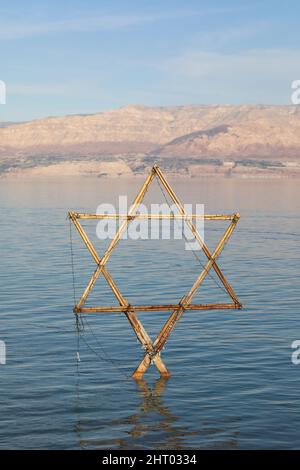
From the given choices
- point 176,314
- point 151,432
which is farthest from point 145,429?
point 176,314

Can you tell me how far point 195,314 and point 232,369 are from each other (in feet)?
48.8

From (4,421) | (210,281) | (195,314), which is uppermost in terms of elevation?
(210,281)

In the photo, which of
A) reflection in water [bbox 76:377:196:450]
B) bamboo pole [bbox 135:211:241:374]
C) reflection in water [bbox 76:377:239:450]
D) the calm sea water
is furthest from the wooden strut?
reflection in water [bbox 76:377:239:450]

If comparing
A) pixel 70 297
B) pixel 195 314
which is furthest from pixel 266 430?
pixel 70 297

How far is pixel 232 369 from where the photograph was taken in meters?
44.0

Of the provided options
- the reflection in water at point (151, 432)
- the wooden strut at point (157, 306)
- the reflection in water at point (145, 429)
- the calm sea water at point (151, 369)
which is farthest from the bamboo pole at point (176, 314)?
the reflection in water at point (151, 432)

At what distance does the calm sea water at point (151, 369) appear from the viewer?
115 ft

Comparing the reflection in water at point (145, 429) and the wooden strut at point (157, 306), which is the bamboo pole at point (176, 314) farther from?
the reflection in water at point (145, 429)

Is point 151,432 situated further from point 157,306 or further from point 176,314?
point 176,314

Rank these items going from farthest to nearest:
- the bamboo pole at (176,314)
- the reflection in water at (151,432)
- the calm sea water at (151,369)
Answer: the bamboo pole at (176,314) → the calm sea water at (151,369) → the reflection in water at (151,432)

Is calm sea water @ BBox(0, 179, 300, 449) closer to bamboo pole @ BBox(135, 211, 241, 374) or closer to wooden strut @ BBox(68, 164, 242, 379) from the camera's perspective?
wooden strut @ BBox(68, 164, 242, 379)

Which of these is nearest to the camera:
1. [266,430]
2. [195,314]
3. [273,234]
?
[266,430]

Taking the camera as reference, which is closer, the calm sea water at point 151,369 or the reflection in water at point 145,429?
the reflection in water at point 145,429
